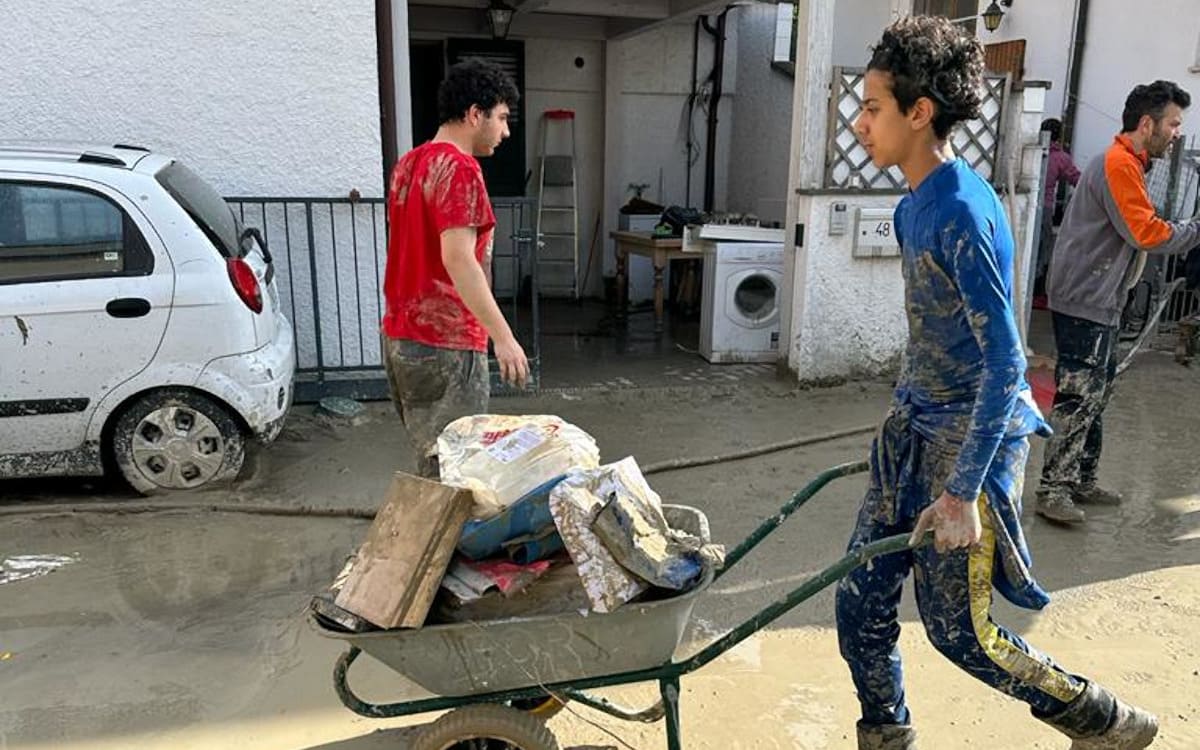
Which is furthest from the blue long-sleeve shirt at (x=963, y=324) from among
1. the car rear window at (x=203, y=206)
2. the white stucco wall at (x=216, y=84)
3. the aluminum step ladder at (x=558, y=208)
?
the aluminum step ladder at (x=558, y=208)

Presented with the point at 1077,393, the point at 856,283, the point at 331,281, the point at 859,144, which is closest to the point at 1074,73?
the point at 859,144

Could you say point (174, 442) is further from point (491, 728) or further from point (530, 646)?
point (530, 646)

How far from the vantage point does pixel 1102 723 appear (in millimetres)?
2244

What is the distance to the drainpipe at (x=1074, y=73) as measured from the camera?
9.17 meters

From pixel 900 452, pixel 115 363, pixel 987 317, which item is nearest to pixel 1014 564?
pixel 900 452

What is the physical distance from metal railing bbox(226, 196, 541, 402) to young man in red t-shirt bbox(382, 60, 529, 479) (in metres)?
2.48

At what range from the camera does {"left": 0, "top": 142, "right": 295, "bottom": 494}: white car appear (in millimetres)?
4062

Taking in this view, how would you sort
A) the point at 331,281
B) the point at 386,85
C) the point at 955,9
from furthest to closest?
1. the point at 955,9
2. the point at 386,85
3. the point at 331,281

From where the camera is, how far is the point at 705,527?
7.66ft

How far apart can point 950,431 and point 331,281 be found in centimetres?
445

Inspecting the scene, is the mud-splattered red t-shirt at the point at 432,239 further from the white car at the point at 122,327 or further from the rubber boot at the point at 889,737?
the rubber boot at the point at 889,737

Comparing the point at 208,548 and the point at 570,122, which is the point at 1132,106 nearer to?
the point at 208,548

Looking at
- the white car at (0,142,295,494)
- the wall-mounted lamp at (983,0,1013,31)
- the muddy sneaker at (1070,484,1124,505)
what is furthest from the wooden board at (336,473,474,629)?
the wall-mounted lamp at (983,0,1013,31)

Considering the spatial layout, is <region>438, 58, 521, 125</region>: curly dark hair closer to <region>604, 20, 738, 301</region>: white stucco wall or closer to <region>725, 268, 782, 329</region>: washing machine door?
<region>725, 268, 782, 329</region>: washing machine door
